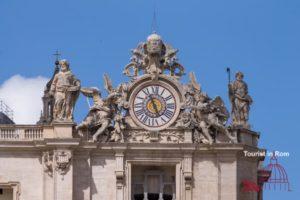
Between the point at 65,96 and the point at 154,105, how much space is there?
122 inches

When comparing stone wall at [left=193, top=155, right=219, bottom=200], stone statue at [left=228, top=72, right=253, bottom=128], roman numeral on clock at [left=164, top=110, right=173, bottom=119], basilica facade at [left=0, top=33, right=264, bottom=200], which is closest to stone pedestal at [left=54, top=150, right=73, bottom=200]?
basilica facade at [left=0, top=33, right=264, bottom=200]

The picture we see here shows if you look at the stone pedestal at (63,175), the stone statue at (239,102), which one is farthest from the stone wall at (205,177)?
the stone pedestal at (63,175)

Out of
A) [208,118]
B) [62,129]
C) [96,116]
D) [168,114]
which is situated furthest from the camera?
[168,114]

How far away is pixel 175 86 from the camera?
54.9 m

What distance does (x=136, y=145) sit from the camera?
54.2 m

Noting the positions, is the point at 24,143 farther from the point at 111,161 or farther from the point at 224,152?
the point at 224,152

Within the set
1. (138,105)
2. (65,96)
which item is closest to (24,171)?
(65,96)

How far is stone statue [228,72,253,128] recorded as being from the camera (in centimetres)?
5541

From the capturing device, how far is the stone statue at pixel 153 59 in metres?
55.0

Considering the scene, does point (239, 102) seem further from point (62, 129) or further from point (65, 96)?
point (62, 129)

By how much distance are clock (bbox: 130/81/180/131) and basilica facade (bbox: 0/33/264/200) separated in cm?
3

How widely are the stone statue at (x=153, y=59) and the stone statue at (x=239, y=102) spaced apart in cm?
201

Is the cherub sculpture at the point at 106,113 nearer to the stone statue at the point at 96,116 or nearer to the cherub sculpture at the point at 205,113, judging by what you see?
the stone statue at the point at 96,116

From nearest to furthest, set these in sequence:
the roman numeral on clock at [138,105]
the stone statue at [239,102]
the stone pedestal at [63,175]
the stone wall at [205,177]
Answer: the stone pedestal at [63,175]
the stone wall at [205,177]
the roman numeral on clock at [138,105]
the stone statue at [239,102]
